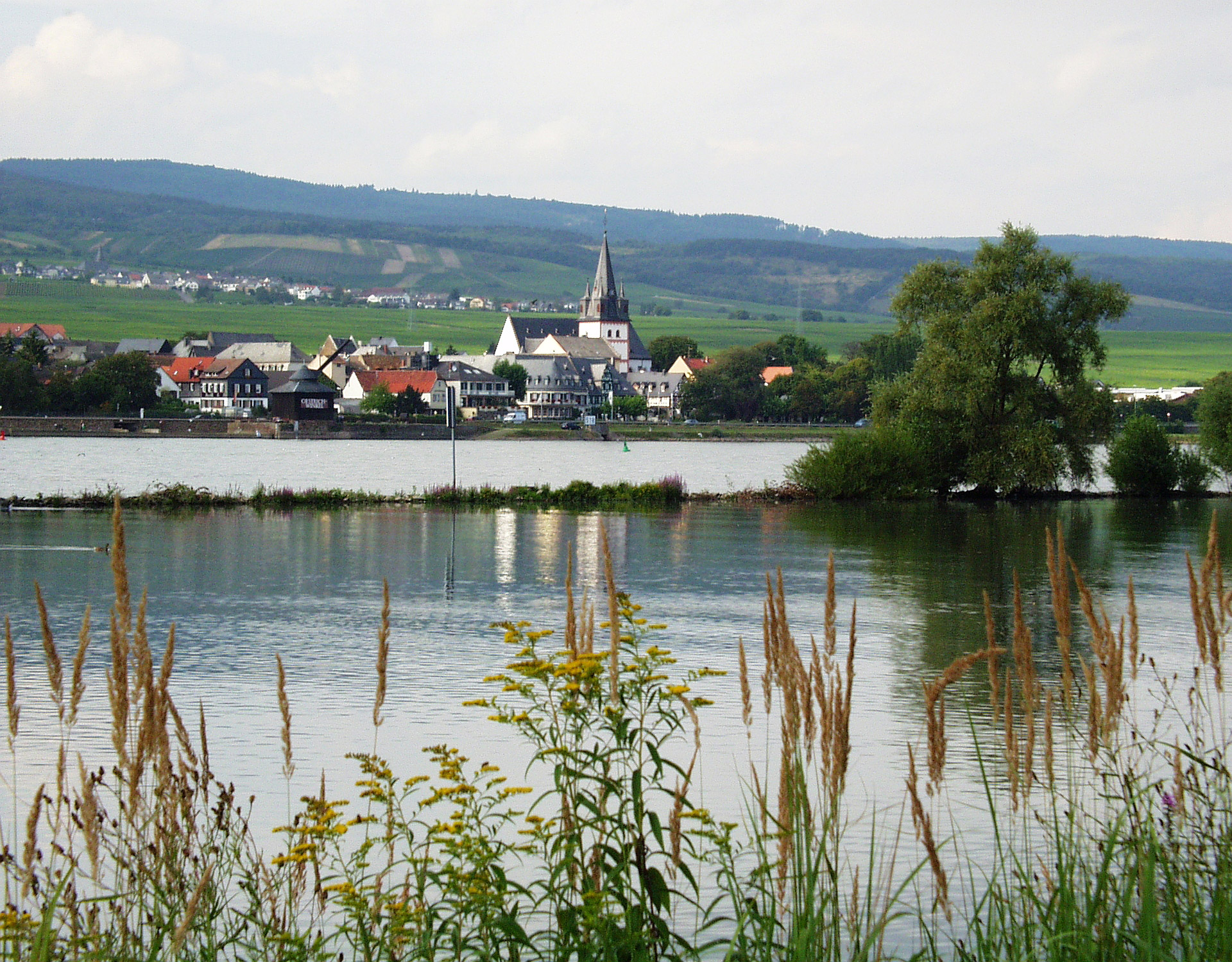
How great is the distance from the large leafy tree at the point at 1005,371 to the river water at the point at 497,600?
2227 millimetres

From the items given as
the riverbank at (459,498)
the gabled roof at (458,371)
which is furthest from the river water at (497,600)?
the gabled roof at (458,371)

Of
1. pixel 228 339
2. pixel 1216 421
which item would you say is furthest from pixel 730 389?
pixel 1216 421

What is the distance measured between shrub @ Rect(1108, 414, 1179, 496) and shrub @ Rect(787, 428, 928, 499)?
10.4 metres

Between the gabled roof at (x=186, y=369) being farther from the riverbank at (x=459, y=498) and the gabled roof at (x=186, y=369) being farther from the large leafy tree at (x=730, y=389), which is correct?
the riverbank at (x=459, y=498)

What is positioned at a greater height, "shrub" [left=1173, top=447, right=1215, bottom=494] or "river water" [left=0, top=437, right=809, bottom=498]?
"shrub" [left=1173, top=447, right=1215, bottom=494]

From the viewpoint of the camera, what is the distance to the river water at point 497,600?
36.9 feet

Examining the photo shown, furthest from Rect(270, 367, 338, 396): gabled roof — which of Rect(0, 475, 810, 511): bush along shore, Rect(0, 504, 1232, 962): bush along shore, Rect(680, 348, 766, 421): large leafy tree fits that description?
Rect(0, 504, 1232, 962): bush along shore

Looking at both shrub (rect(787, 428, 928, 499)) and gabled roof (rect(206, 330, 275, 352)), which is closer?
shrub (rect(787, 428, 928, 499))

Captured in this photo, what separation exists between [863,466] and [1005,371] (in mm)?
6385

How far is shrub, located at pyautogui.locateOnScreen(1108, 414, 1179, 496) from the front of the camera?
5134 centimetres

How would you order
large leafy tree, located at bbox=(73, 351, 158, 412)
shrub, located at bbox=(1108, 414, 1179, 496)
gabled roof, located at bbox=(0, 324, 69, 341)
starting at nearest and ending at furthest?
shrub, located at bbox=(1108, 414, 1179, 496) < large leafy tree, located at bbox=(73, 351, 158, 412) < gabled roof, located at bbox=(0, 324, 69, 341)

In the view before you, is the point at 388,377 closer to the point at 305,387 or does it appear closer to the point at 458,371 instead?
the point at 458,371

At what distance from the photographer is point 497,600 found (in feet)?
67.5

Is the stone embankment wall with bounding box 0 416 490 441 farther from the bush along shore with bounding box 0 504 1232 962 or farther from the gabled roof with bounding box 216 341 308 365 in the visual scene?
the bush along shore with bounding box 0 504 1232 962
